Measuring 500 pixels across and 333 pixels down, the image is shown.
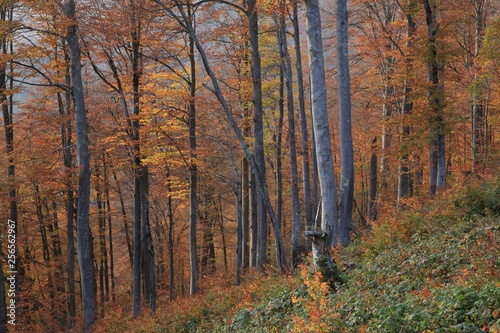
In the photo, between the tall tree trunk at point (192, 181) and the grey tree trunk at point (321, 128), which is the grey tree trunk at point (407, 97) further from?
the tall tree trunk at point (192, 181)

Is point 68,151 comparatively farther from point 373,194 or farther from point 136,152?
point 373,194

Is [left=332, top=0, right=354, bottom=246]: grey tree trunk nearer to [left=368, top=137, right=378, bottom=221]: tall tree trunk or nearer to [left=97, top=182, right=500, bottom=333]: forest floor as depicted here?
[left=97, top=182, right=500, bottom=333]: forest floor

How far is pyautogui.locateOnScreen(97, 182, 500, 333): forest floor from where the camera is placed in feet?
13.1

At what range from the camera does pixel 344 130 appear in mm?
9570

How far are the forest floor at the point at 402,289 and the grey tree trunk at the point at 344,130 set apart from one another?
869 mm

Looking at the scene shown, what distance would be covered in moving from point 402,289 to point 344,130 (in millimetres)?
4911

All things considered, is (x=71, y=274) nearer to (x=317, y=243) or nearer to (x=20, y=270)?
(x=20, y=270)

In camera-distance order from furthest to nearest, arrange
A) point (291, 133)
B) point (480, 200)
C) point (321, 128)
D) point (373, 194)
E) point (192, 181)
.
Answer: point (373, 194) < point (192, 181) < point (291, 133) < point (480, 200) < point (321, 128)

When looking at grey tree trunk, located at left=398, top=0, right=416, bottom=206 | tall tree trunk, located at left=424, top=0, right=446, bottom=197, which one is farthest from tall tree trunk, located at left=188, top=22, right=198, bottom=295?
tall tree trunk, located at left=424, top=0, right=446, bottom=197

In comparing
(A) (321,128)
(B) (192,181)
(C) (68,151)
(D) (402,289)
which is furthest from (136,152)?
Result: (D) (402,289)

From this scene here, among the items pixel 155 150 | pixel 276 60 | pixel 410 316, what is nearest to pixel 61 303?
pixel 155 150

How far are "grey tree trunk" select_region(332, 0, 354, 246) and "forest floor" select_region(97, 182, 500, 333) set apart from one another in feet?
2.85

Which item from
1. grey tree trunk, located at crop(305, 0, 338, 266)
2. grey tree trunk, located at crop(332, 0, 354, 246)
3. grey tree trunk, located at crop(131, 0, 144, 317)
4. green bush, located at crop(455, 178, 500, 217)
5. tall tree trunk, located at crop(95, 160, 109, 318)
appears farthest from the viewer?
tall tree trunk, located at crop(95, 160, 109, 318)

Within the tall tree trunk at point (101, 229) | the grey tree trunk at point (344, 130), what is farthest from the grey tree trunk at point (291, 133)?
the tall tree trunk at point (101, 229)
